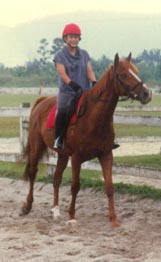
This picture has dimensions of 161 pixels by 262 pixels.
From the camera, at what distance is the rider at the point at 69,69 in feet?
25.9

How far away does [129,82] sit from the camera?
289 inches

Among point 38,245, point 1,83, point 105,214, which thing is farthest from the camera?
point 1,83

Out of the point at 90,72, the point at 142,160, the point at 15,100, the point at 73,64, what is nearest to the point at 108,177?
the point at 90,72

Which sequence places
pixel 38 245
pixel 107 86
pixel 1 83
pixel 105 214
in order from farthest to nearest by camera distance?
pixel 1 83
pixel 105 214
pixel 107 86
pixel 38 245

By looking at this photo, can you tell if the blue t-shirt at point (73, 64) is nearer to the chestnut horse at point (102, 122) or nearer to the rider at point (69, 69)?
the rider at point (69, 69)

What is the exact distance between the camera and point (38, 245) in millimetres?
6605

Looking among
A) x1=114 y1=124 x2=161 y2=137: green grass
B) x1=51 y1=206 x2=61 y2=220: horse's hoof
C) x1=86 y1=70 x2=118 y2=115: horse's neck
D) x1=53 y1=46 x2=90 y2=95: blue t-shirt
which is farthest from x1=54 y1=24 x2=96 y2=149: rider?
x1=114 y1=124 x2=161 y2=137: green grass

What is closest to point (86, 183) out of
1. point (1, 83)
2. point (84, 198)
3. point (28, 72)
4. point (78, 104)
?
point (84, 198)

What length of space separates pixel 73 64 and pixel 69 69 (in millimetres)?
80

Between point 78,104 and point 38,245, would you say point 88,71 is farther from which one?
point 38,245

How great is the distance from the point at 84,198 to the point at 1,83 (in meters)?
69.5

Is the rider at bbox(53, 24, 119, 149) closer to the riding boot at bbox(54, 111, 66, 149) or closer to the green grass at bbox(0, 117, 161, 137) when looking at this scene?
the riding boot at bbox(54, 111, 66, 149)

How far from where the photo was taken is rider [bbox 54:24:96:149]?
7.90m

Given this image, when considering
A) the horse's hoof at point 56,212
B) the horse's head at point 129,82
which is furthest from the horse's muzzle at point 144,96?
the horse's hoof at point 56,212
